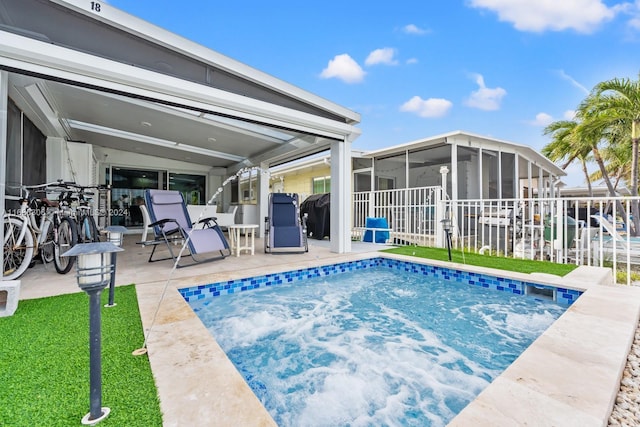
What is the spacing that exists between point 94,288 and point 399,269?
4.34 m

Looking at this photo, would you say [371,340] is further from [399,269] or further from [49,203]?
[49,203]

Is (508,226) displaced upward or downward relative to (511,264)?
upward

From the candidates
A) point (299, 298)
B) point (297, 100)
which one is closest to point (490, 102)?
point (297, 100)

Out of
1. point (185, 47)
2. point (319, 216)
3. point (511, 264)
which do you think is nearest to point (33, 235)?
point (185, 47)

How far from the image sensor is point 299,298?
11.1ft

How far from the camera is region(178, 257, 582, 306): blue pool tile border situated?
316 centimetres

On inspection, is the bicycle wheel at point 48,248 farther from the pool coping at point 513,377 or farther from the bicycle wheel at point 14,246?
the pool coping at point 513,377

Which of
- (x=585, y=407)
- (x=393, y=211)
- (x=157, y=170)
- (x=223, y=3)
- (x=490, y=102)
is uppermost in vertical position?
(x=490, y=102)

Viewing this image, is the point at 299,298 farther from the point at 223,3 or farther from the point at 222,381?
the point at 223,3

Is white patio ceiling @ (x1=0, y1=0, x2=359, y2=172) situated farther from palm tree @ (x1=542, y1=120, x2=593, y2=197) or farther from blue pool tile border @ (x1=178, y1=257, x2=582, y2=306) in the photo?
palm tree @ (x1=542, y1=120, x2=593, y2=197)

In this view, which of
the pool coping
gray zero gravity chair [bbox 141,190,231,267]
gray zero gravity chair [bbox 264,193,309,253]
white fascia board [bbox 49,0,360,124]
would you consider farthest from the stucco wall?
the pool coping

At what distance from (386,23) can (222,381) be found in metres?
11.2

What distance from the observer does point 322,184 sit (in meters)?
11.5

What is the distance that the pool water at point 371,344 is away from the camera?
5.44 ft
